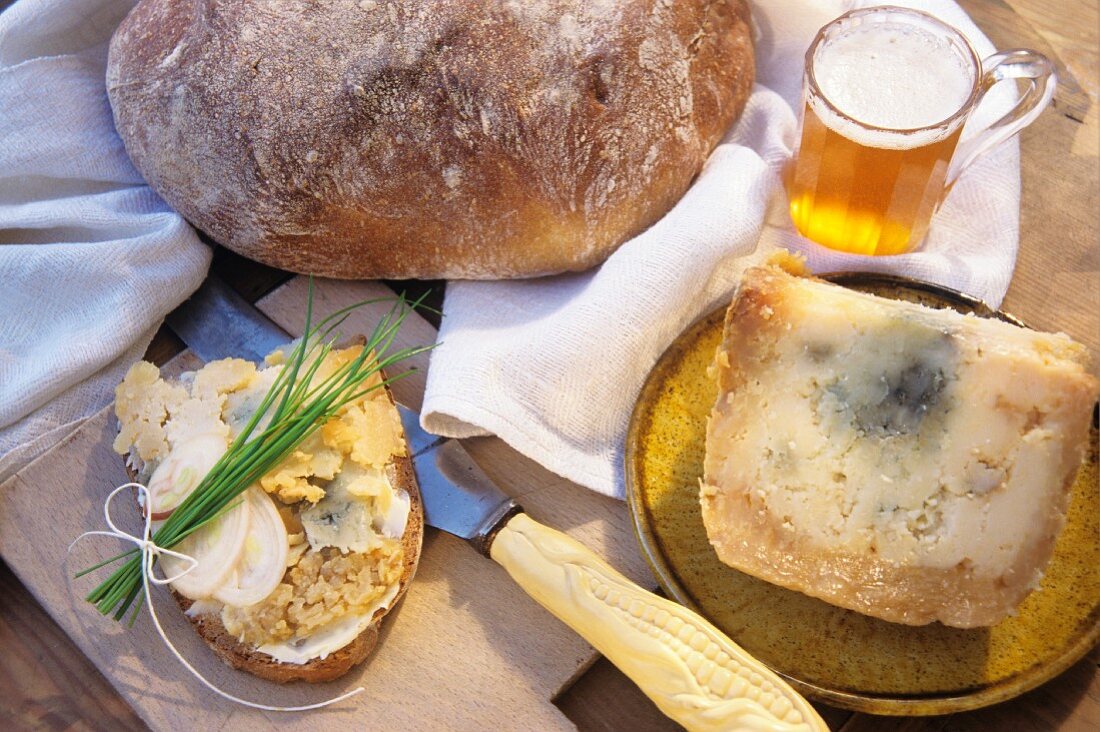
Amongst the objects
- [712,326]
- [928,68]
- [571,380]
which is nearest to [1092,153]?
[928,68]

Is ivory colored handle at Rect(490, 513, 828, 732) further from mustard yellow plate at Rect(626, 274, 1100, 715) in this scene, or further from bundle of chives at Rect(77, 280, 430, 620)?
bundle of chives at Rect(77, 280, 430, 620)

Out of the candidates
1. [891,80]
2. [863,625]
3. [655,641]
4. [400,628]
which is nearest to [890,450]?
[863,625]

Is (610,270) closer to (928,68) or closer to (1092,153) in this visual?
(928,68)

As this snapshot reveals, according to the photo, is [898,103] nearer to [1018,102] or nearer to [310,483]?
[1018,102]

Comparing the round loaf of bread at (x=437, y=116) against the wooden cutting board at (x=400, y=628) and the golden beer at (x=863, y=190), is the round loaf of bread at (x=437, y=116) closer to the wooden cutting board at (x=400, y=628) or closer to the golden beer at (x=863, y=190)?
the golden beer at (x=863, y=190)

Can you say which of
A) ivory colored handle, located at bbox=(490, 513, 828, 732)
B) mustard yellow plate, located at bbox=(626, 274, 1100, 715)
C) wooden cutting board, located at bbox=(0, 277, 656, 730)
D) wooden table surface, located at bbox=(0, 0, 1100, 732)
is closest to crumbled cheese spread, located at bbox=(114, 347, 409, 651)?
wooden cutting board, located at bbox=(0, 277, 656, 730)
